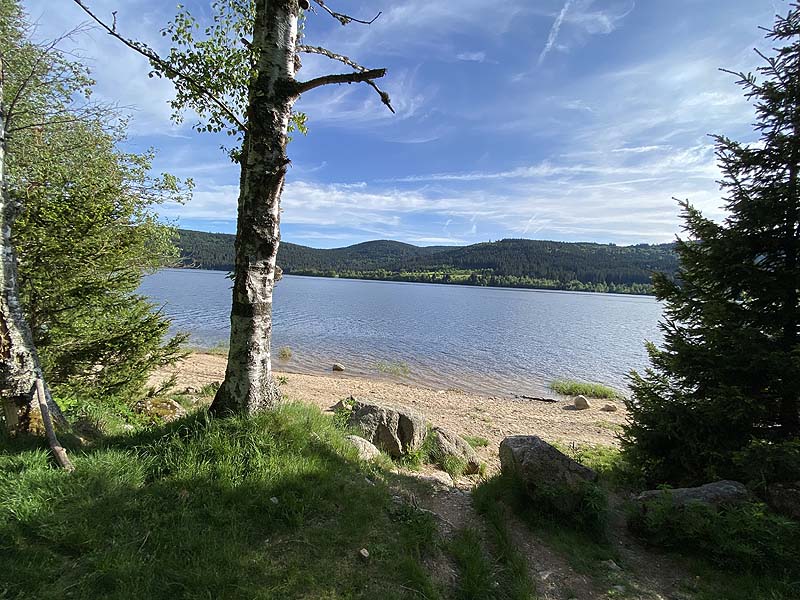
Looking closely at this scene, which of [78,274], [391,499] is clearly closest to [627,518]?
[391,499]

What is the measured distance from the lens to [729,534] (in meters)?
4.39

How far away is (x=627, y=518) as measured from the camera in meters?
5.32

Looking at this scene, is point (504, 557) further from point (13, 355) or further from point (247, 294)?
point (13, 355)

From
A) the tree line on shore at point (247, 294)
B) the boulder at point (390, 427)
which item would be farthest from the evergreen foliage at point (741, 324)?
the boulder at point (390, 427)

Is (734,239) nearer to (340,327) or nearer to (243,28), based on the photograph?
(243,28)

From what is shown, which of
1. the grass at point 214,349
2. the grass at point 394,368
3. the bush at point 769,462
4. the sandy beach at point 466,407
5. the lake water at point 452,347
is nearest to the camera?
the bush at point 769,462

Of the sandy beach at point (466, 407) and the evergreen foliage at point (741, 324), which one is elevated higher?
the evergreen foliage at point (741, 324)

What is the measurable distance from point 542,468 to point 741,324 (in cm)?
413

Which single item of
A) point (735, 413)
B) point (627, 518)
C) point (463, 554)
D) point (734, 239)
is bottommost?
point (627, 518)

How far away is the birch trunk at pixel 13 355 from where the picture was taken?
4238 millimetres

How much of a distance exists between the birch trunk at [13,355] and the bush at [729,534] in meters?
7.88

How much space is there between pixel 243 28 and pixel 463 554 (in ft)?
25.0

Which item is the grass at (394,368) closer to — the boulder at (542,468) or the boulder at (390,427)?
the boulder at (390,427)

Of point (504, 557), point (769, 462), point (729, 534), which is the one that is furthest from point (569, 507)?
point (769, 462)
